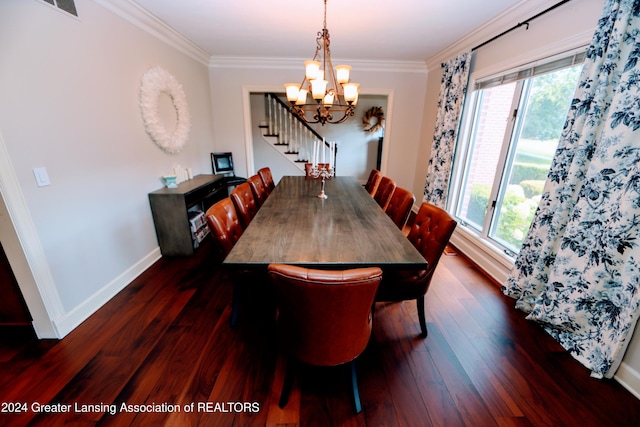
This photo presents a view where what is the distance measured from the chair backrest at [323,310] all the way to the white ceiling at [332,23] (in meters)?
2.39

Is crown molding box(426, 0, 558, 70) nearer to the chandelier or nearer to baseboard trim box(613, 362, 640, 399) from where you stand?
the chandelier

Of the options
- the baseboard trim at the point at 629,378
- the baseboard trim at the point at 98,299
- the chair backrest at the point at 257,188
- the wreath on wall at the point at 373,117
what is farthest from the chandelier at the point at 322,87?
the wreath on wall at the point at 373,117

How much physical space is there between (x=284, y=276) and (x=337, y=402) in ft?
3.05

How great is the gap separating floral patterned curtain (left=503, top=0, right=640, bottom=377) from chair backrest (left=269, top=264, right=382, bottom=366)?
150 centimetres

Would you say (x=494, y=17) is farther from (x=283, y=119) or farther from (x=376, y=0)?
(x=283, y=119)

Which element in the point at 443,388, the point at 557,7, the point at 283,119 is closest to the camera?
the point at 443,388

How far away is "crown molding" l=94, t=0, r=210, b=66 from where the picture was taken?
2.13 meters

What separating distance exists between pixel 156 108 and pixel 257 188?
134 cm

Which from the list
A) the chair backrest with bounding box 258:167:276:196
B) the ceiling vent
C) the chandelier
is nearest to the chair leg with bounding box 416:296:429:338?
the chandelier

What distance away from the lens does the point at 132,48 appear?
7.75 feet

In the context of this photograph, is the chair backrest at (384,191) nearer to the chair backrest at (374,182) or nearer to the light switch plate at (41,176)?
the chair backrest at (374,182)

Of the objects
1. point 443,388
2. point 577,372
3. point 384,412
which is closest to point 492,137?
point 577,372

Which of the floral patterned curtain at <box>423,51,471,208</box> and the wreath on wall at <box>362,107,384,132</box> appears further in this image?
the wreath on wall at <box>362,107,384,132</box>

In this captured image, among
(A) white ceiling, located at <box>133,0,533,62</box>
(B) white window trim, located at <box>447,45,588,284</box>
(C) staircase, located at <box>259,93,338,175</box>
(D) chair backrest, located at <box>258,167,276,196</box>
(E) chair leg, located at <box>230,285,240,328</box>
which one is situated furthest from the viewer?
(C) staircase, located at <box>259,93,338,175</box>
